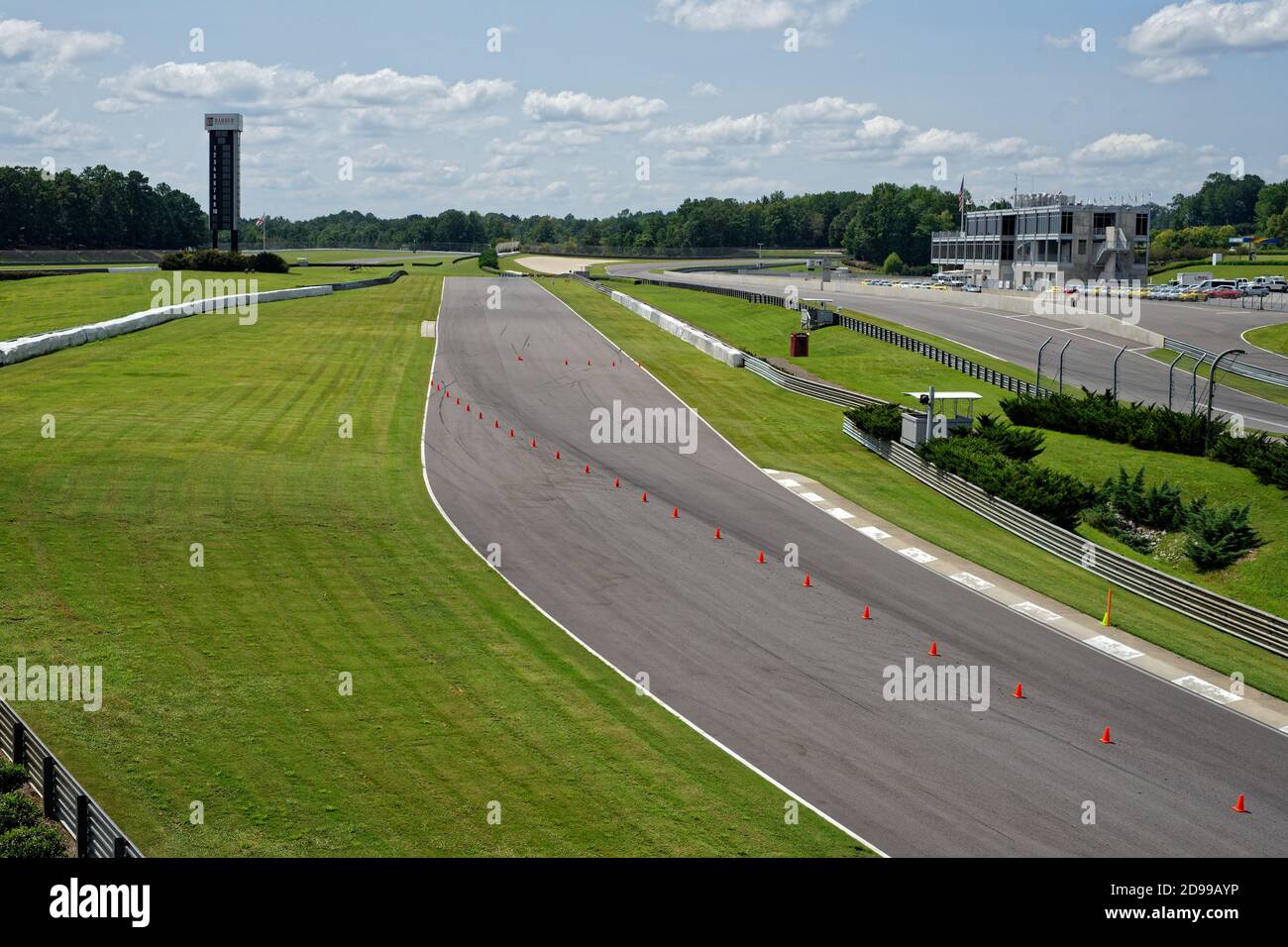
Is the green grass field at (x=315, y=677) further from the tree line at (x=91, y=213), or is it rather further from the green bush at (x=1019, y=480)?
the tree line at (x=91, y=213)

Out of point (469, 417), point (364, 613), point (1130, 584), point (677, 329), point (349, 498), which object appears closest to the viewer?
point (364, 613)

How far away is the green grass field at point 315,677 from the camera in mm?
17031

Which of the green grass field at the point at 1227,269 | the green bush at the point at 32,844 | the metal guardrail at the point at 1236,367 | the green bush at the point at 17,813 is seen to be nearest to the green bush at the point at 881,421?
the metal guardrail at the point at 1236,367

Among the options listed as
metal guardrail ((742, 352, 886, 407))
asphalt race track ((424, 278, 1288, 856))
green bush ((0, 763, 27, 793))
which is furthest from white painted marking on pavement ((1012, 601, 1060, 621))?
green bush ((0, 763, 27, 793))

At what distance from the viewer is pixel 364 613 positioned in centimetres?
2509

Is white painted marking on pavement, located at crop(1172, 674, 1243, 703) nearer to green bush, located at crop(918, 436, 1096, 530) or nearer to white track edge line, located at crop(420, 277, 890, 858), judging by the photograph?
white track edge line, located at crop(420, 277, 890, 858)

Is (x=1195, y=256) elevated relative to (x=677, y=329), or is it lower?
elevated

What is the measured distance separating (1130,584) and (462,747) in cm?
1926

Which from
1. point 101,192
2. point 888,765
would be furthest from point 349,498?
point 101,192

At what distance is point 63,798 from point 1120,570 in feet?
83.4

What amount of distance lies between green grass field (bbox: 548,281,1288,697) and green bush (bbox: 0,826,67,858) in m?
22.3

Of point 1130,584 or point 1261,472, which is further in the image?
point 1261,472
